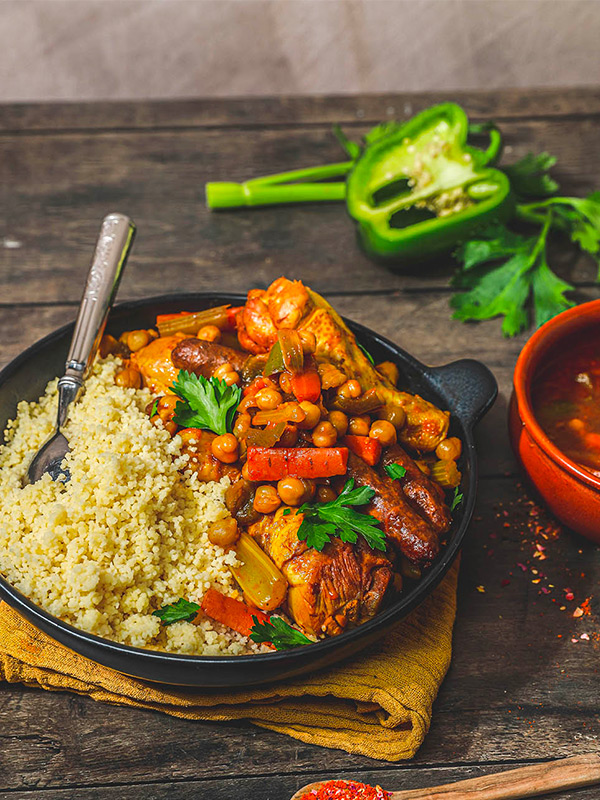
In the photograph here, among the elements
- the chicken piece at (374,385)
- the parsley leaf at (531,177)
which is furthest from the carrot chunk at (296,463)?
the parsley leaf at (531,177)

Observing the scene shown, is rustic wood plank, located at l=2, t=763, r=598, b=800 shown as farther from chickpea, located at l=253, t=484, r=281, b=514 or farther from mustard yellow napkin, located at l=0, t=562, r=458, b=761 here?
chickpea, located at l=253, t=484, r=281, b=514

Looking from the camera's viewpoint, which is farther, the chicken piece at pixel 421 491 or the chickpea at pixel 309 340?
the chickpea at pixel 309 340

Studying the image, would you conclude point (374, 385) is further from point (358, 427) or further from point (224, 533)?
point (224, 533)

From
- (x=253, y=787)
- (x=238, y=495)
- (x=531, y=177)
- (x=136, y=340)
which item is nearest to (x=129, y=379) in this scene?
(x=136, y=340)

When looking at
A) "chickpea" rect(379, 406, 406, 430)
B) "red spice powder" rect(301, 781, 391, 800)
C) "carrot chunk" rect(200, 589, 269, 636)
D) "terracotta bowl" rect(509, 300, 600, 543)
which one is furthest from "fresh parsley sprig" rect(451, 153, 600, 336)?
"red spice powder" rect(301, 781, 391, 800)

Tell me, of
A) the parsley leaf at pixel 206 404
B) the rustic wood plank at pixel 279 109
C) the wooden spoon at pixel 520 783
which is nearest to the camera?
the wooden spoon at pixel 520 783

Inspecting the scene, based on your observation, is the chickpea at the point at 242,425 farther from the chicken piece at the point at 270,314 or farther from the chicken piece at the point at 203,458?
the chicken piece at the point at 270,314

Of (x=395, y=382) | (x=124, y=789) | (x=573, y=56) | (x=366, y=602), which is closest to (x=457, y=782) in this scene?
(x=366, y=602)
